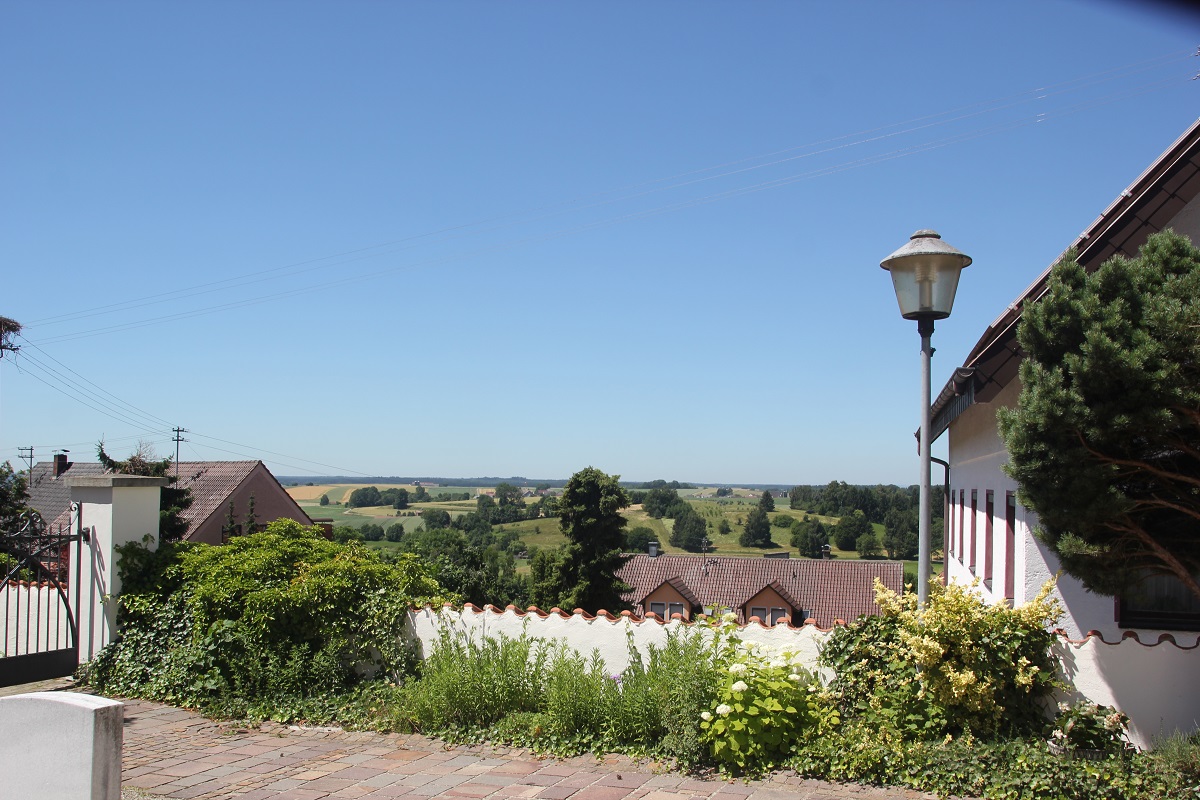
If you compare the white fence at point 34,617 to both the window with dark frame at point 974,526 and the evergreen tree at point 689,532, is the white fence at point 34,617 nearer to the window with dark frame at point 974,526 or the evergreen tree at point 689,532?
the window with dark frame at point 974,526

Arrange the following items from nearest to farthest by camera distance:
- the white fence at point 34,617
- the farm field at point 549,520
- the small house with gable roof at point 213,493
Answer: the white fence at point 34,617, the small house with gable roof at point 213,493, the farm field at point 549,520

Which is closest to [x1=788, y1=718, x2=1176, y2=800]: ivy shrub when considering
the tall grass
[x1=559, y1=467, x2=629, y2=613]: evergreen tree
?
the tall grass

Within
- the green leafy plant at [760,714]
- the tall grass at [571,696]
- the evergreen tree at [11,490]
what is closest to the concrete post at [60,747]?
the tall grass at [571,696]

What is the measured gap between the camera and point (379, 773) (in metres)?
6.45

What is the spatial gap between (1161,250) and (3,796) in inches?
297

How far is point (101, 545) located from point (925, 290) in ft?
27.2

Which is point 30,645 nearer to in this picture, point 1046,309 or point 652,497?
point 1046,309

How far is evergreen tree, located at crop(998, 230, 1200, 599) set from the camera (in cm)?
550

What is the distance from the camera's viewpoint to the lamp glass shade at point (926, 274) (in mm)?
6246

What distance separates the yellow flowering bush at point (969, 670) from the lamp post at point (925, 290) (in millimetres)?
345

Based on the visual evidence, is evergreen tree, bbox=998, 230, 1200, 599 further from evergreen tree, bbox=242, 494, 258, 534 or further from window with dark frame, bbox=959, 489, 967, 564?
evergreen tree, bbox=242, 494, 258, 534

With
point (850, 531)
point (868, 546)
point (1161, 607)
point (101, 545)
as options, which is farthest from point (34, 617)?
point (850, 531)

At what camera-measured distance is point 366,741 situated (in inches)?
290

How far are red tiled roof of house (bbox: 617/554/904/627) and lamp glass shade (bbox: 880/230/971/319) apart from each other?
44620mm
